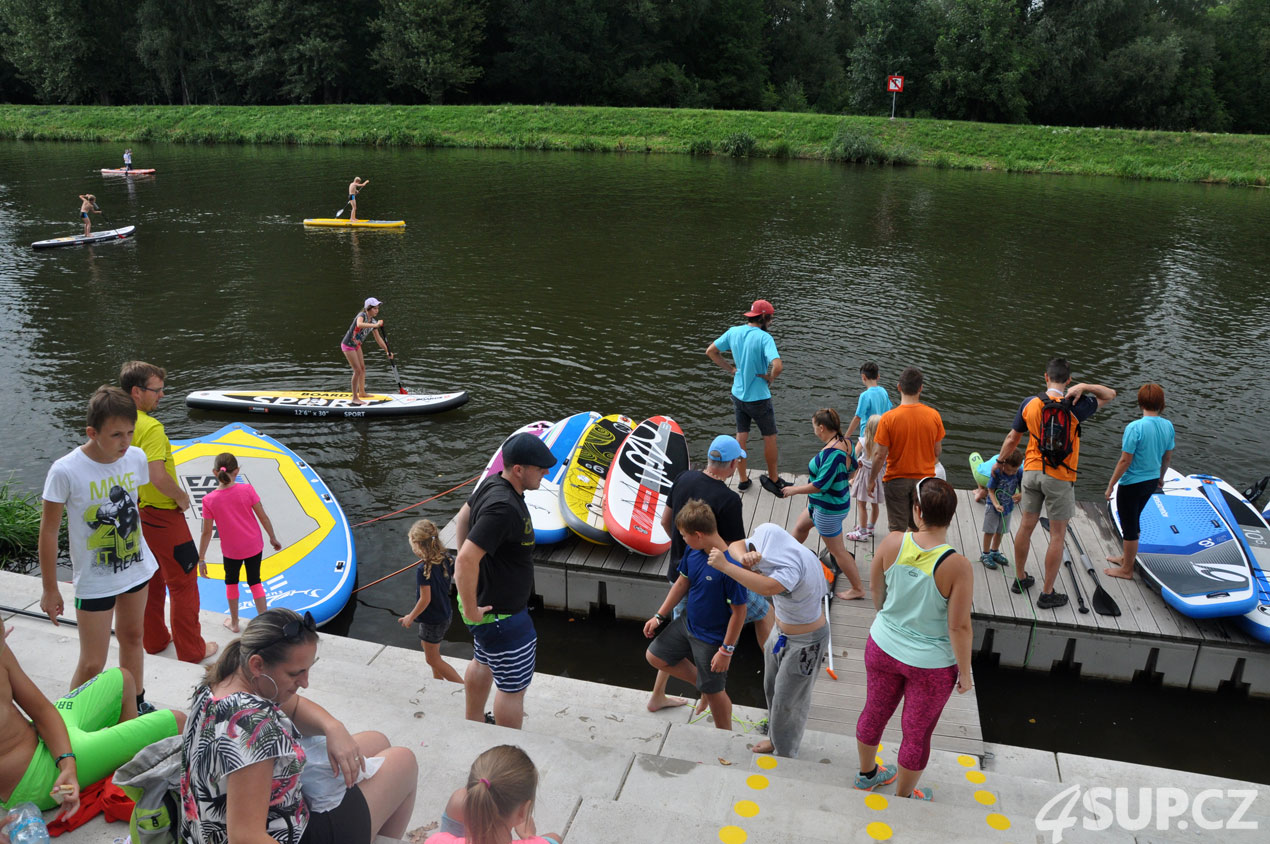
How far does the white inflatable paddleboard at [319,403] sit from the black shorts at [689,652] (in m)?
8.23

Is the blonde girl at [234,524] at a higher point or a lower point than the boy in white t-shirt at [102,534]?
lower

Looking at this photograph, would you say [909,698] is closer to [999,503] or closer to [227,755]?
[227,755]

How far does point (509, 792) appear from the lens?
9.11 feet

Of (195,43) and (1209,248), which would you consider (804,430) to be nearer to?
(1209,248)

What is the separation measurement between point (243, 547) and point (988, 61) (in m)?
51.8

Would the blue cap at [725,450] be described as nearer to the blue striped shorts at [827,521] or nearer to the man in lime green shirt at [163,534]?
the blue striped shorts at [827,521]

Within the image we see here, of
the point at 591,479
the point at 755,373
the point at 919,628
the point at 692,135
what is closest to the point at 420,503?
the point at 591,479

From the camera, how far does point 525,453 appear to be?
4.42 m

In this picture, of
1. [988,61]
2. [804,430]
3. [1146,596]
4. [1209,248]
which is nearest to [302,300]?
[804,430]

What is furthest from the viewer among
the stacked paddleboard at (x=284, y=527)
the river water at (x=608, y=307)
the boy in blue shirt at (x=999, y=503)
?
the river water at (x=608, y=307)

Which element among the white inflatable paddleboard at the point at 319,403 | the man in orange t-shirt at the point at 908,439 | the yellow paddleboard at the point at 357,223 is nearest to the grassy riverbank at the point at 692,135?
the yellow paddleboard at the point at 357,223

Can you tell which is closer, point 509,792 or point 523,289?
point 509,792

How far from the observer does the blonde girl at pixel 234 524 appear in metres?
6.48

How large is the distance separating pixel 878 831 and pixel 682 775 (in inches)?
37.6
